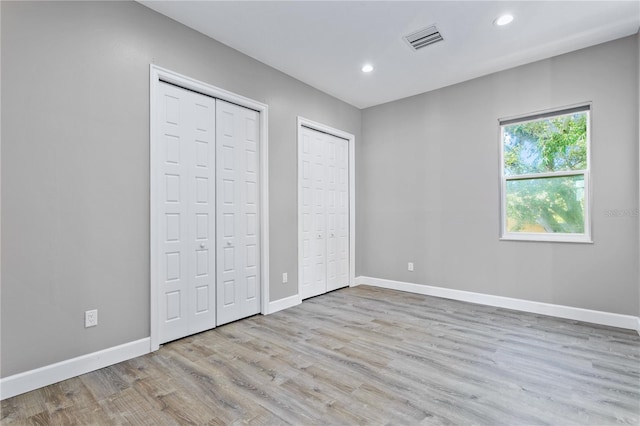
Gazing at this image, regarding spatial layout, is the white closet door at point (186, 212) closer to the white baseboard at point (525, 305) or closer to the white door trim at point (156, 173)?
the white door trim at point (156, 173)

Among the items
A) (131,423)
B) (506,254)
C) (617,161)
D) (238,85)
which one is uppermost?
(238,85)

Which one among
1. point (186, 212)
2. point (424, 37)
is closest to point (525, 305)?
point (424, 37)

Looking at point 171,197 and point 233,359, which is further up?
point 171,197

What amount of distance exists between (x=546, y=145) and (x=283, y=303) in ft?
12.1

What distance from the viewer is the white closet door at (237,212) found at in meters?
3.29

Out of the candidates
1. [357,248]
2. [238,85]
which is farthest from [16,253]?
[357,248]

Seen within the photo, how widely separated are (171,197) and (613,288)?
177 inches

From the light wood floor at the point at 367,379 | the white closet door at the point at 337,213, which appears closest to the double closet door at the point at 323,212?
the white closet door at the point at 337,213

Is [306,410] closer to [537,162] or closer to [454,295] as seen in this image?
[454,295]

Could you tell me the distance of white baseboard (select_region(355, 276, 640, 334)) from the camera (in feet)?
10.4

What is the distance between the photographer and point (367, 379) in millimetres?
2199

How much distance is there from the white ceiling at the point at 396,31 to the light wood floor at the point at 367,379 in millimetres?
2947

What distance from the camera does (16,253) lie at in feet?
6.67

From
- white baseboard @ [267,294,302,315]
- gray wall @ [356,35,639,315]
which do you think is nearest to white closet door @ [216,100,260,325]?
white baseboard @ [267,294,302,315]
